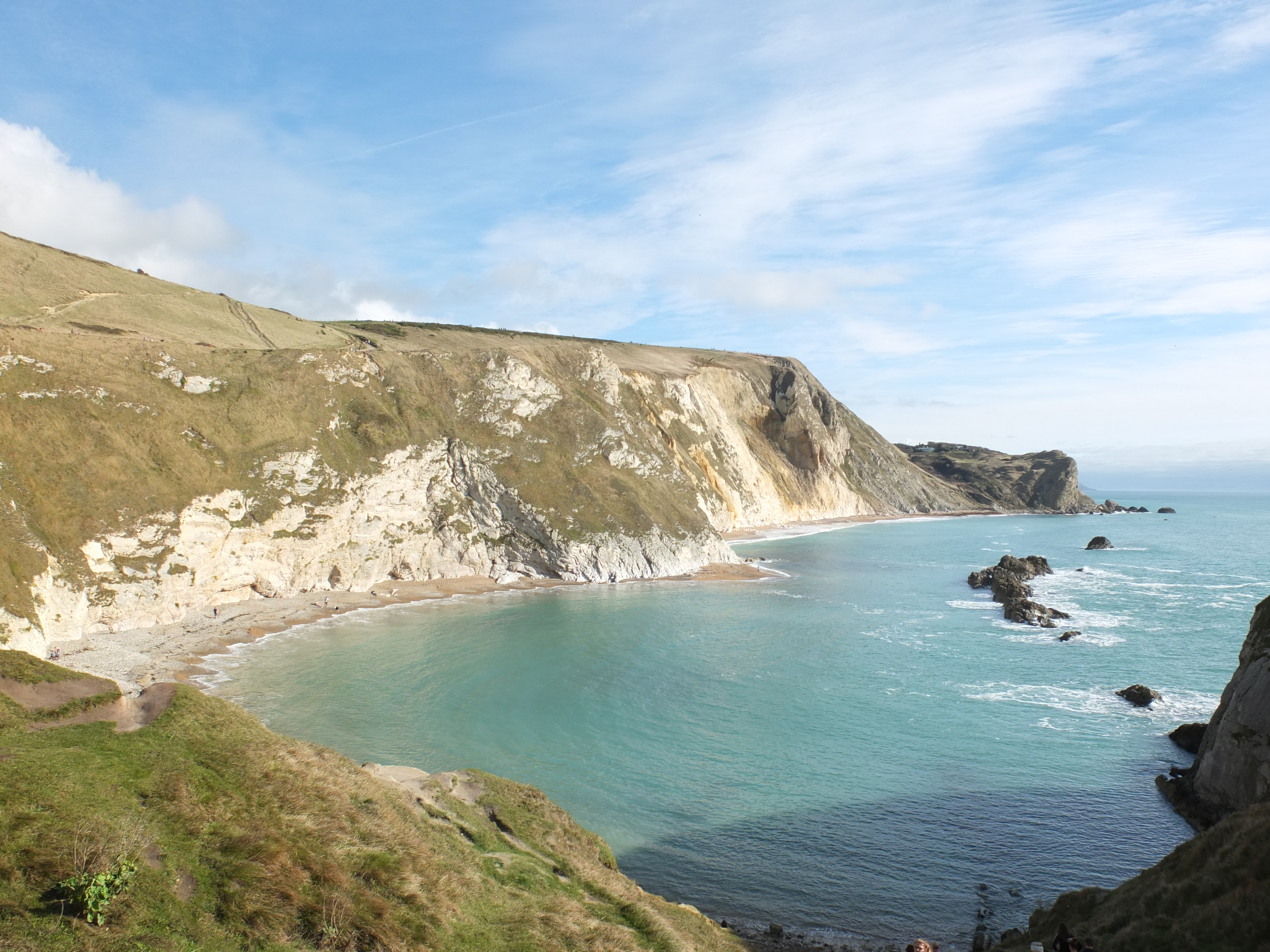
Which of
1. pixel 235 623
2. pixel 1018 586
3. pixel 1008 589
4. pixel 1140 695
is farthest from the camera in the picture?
pixel 1018 586

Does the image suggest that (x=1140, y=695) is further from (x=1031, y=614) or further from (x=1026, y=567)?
(x=1026, y=567)

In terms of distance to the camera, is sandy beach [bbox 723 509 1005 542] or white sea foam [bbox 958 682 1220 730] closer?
white sea foam [bbox 958 682 1220 730]

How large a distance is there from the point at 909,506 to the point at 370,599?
147 meters

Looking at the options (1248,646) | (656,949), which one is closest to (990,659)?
(1248,646)

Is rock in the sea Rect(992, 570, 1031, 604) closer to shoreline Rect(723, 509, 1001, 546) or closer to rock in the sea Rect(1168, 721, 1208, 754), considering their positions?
rock in the sea Rect(1168, 721, 1208, 754)

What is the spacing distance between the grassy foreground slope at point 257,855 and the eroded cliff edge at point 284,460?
3361 cm

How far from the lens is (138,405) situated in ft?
194

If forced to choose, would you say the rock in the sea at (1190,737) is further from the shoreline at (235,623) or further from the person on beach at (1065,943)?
the shoreline at (235,623)

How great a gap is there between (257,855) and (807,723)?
30.5 metres

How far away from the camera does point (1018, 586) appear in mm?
70250

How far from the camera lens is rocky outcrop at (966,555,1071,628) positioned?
60.9 meters

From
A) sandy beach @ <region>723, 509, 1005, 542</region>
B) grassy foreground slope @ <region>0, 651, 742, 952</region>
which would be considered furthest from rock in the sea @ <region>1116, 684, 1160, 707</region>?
sandy beach @ <region>723, 509, 1005, 542</region>

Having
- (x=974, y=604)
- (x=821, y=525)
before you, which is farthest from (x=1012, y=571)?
(x=821, y=525)

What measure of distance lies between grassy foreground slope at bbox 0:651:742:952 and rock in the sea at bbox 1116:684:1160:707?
107 feet
